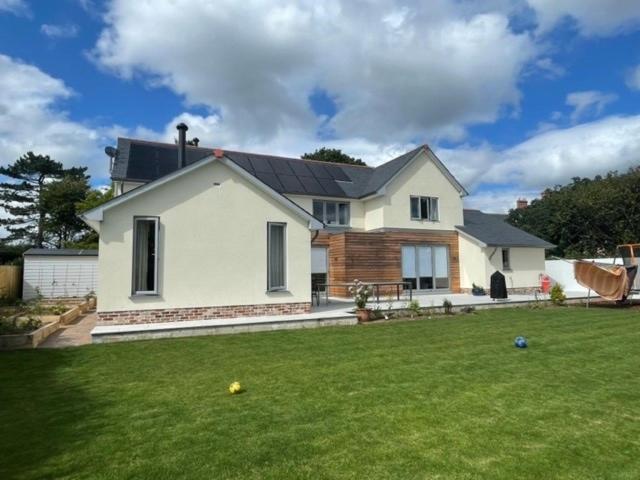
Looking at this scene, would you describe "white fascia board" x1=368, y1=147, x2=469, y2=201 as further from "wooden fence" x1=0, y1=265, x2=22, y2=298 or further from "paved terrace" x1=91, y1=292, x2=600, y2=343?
"wooden fence" x1=0, y1=265, x2=22, y2=298

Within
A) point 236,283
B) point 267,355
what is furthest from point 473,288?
point 267,355

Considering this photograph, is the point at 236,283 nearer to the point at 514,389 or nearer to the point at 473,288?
the point at 514,389

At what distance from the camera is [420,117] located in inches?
845

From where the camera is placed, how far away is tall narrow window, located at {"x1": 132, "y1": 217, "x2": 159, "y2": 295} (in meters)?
11.4

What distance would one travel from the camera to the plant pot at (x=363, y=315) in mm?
12734

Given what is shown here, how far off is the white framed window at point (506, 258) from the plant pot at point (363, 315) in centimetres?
1298

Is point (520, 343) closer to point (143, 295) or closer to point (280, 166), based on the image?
point (143, 295)

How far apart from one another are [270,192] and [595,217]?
34730 millimetres

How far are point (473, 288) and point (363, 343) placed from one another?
1447 centimetres

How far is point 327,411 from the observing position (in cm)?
485

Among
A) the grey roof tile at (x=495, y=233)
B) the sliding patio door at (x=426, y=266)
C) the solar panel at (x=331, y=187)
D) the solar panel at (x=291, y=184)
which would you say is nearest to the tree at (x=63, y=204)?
the solar panel at (x=291, y=184)

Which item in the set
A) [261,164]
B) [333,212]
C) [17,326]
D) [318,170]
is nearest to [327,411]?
[17,326]

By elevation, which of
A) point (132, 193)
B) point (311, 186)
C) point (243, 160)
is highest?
point (243, 160)

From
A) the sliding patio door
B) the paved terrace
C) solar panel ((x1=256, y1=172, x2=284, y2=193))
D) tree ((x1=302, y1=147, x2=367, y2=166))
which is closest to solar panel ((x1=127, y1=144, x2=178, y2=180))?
solar panel ((x1=256, y1=172, x2=284, y2=193))
